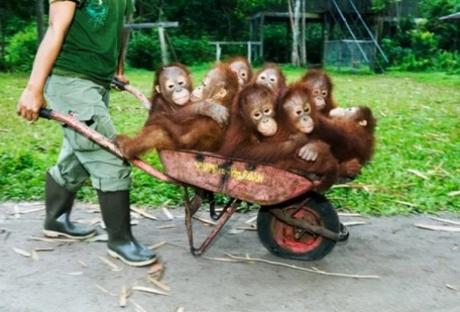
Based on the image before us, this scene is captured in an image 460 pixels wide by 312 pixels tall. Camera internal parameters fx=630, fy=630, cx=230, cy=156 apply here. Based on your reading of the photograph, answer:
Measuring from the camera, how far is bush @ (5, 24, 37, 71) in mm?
16320

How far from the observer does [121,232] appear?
3.40 m

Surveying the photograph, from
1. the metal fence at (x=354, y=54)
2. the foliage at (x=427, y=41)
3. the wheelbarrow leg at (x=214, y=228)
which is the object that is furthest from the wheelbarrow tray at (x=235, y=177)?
the foliage at (x=427, y=41)

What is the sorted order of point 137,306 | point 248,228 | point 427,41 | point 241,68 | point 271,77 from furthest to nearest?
1. point 427,41
2. point 248,228
3. point 241,68
4. point 271,77
5. point 137,306

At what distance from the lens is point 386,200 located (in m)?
4.49

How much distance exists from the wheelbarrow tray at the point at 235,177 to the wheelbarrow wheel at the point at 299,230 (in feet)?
0.91

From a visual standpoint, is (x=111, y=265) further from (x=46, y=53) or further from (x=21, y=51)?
(x=21, y=51)

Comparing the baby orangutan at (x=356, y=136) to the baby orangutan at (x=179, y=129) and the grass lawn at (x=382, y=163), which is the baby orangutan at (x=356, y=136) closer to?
the baby orangutan at (x=179, y=129)

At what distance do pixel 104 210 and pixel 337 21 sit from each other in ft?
68.4

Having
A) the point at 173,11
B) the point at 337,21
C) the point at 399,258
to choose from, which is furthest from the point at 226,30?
the point at 399,258

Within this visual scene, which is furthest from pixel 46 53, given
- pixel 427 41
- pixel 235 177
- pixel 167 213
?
pixel 427 41

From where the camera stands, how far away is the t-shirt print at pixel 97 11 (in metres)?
3.20

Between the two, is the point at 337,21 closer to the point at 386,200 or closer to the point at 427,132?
the point at 427,132

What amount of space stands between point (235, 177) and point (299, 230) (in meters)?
0.62

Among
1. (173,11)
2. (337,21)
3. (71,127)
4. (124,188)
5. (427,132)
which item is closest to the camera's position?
(71,127)
